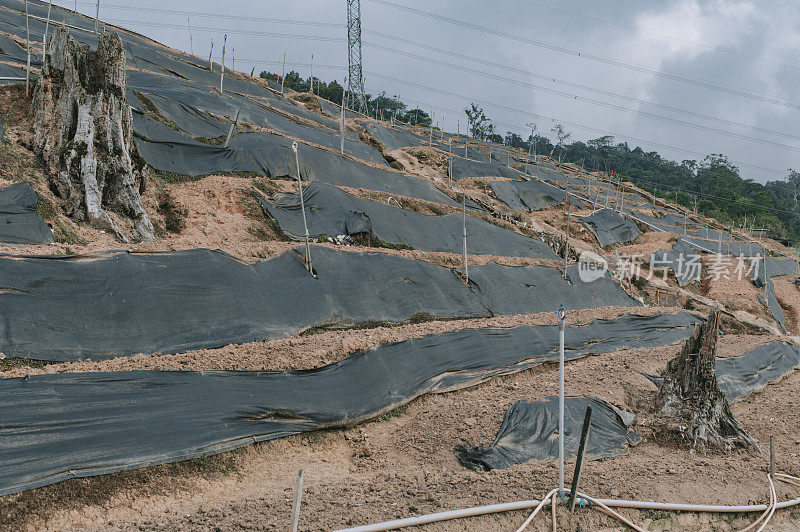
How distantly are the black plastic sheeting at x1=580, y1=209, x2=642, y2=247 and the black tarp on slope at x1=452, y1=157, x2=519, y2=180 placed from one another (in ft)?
23.7

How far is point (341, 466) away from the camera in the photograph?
599 centimetres

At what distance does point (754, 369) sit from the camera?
37.1 ft

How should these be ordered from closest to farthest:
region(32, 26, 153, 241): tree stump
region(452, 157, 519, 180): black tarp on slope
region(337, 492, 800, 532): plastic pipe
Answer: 1. region(337, 492, 800, 532): plastic pipe
2. region(32, 26, 153, 241): tree stump
3. region(452, 157, 519, 180): black tarp on slope

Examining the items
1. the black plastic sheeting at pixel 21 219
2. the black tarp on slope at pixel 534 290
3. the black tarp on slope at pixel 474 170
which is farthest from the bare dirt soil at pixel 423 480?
the black tarp on slope at pixel 474 170

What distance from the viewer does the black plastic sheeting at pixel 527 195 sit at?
92.8 feet

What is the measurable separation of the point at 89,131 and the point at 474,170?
80.0 ft

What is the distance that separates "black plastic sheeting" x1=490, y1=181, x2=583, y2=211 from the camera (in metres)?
28.3

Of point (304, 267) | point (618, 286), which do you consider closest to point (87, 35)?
point (304, 267)

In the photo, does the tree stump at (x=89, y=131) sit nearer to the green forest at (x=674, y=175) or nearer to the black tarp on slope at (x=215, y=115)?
the black tarp on slope at (x=215, y=115)

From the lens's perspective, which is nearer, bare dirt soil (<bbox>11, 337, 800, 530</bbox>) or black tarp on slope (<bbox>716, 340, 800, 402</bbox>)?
bare dirt soil (<bbox>11, 337, 800, 530</bbox>)

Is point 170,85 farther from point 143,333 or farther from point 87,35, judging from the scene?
point 143,333

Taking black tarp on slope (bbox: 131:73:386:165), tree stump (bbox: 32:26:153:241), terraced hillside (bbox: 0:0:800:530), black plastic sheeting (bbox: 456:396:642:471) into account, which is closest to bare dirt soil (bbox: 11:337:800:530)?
terraced hillside (bbox: 0:0:800:530)

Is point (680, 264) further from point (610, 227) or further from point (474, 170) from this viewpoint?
point (474, 170)

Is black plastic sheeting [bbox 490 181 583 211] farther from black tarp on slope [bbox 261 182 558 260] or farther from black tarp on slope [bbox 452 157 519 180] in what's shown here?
black tarp on slope [bbox 261 182 558 260]
